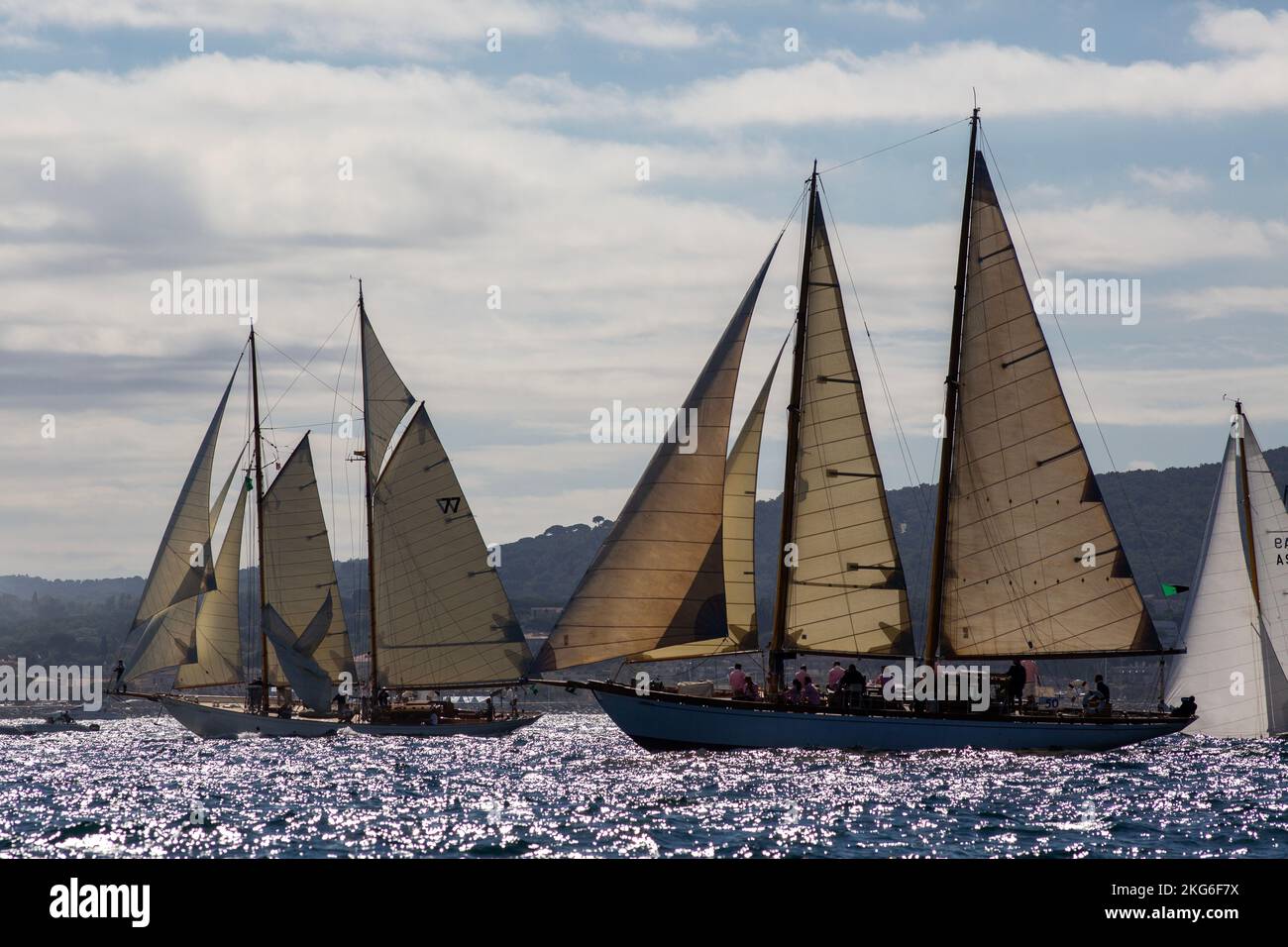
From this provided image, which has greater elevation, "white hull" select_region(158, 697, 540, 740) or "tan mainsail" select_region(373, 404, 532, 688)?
"tan mainsail" select_region(373, 404, 532, 688)

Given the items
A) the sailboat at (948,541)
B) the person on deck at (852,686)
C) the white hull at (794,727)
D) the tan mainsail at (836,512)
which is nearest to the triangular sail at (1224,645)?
the sailboat at (948,541)

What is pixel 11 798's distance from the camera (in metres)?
39.3

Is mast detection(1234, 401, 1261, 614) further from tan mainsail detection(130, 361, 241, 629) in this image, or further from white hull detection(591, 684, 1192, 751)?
tan mainsail detection(130, 361, 241, 629)

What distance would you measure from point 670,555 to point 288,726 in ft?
115

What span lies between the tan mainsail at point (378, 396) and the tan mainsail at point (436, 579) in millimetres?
1694

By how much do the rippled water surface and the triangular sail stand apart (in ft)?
5.77

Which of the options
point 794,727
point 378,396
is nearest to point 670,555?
point 794,727

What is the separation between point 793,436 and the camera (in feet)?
153

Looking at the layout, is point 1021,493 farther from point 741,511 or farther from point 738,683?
point 738,683

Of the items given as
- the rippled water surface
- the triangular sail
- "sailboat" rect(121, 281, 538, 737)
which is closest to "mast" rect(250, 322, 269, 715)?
"sailboat" rect(121, 281, 538, 737)

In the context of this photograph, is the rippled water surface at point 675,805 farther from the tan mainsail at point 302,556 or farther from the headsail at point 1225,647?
the tan mainsail at point 302,556

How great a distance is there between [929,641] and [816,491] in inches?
265

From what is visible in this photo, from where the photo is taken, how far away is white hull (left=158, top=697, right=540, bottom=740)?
7100cm
